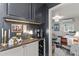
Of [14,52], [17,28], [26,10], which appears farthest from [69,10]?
[14,52]

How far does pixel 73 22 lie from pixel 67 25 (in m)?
0.07

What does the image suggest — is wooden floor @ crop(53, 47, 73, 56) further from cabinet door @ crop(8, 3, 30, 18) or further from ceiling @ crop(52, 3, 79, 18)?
cabinet door @ crop(8, 3, 30, 18)

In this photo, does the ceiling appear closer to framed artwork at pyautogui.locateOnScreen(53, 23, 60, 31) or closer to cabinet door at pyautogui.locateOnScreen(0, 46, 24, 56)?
framed artwork at pyautogui.locateOnScreen(53, 23, 60, 31)

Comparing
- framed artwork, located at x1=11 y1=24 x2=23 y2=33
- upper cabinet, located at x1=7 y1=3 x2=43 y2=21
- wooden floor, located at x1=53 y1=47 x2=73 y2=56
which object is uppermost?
upper cabinet, located at x1=7 y1=3 x2=43 y2=21

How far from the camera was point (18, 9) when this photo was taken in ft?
4.53

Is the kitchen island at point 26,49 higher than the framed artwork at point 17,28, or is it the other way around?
the framed artwork at point 17,28

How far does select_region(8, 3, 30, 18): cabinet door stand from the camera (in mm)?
1360

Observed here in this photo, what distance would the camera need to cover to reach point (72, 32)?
1.39 meters

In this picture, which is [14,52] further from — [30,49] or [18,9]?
[18,9]

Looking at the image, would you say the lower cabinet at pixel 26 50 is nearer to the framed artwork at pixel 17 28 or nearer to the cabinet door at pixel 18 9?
the framed artwork at pixel 17 28

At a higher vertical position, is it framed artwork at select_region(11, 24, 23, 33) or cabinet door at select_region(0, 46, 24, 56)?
framed artwork at select_region(11, 24, 23, 33)

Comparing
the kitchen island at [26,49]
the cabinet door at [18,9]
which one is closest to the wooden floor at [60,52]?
the kitchen island at [26,49]

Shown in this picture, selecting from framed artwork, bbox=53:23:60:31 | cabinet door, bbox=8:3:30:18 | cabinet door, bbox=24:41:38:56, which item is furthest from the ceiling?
cabinet door, bbox=24:41:38:56

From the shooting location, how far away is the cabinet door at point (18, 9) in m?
1.36
